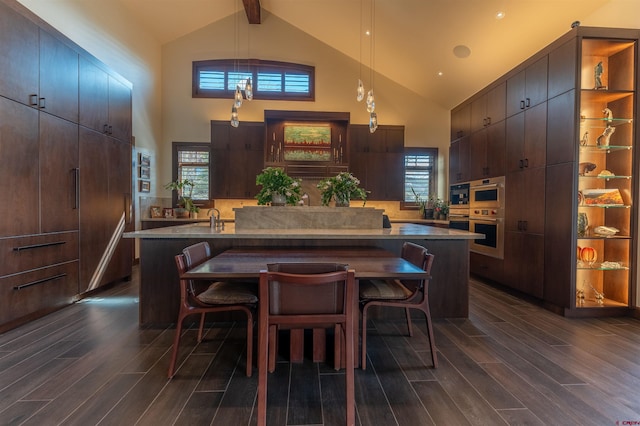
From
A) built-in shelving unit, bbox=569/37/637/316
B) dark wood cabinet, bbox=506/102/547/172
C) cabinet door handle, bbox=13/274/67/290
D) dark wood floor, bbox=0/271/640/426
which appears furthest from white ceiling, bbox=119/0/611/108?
cabinet door handle, bbox=13/274/67/290

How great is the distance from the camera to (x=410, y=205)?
21.2ft

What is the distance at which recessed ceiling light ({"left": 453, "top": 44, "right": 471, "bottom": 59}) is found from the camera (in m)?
4.48

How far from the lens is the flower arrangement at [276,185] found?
10.5 feet

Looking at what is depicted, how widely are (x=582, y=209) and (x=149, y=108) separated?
6.90 meters

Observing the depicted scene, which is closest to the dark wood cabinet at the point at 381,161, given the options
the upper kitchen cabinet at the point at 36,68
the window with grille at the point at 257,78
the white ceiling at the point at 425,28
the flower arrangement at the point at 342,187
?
the white ceiling at the point at 425,28

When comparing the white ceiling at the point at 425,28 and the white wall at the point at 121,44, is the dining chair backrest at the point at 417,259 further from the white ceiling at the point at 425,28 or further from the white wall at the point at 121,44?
the white wall at the point at 121,44

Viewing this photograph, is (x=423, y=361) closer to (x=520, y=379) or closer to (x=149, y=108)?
(x=520, y=379)

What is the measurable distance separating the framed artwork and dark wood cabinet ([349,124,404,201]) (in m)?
0.64

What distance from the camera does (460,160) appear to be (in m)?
5.30

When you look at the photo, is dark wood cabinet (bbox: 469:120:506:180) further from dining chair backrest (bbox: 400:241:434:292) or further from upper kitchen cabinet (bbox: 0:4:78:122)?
upper kitchen cabinet (bbox: 0:4:78:122)

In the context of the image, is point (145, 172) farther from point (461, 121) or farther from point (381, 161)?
point (461, 121)

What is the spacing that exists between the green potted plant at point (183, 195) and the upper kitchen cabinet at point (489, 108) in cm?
544

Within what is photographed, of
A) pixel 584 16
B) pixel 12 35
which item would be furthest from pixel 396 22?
pixel 12 35

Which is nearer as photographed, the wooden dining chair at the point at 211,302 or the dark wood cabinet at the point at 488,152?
the wooden dining chair at the point at 211,302
